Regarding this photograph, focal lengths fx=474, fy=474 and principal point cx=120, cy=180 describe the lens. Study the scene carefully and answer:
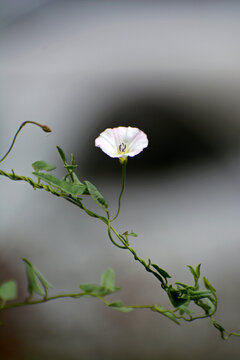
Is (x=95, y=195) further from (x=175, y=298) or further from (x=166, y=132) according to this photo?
(x=166, y=132)

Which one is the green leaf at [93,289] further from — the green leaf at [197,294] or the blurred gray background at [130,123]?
the blurred gray background at [130,123]

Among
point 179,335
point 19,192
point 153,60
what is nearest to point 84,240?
point 19,192

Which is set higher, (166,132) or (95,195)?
(166,132)

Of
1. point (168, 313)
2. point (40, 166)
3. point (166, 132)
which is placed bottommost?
point (168, 313)

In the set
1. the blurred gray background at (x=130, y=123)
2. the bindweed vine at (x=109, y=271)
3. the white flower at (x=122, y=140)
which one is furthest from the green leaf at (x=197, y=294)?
the blurred gray background at (x=130, y=123)

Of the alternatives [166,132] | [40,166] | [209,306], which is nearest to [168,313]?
[209,306]

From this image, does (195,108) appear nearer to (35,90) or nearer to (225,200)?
(225,200)
